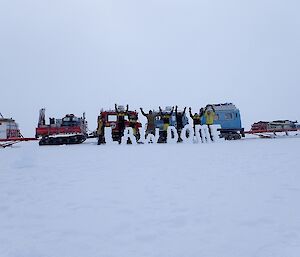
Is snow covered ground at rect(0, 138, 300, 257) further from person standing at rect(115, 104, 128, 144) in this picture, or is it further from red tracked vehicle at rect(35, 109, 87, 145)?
red tracked vehicle at rect(35, 109, 87, 145)

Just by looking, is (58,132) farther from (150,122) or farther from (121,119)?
(150,122)

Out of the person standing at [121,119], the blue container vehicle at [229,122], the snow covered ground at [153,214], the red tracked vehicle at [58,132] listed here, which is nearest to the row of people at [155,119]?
the person standing at [121,119]

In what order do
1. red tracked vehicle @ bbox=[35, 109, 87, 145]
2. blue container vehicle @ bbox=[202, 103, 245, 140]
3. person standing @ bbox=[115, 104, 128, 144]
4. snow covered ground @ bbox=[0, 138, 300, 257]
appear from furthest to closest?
blue container vehicle @ bbox=[202, 103, 245, 140]
red tracked vehicle @ bbox=[35, 109, 87, 145]
person standing @ bbox=[115, 104, 128, 144]
snow covered ground @ bbox=[0, 138, 300, 257]

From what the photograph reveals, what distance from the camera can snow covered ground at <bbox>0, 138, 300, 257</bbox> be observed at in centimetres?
302

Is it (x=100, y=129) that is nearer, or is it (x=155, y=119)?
(x=100, y=129)

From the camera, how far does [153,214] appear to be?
12.9ft

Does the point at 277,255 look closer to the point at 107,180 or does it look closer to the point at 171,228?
the point at 171,228

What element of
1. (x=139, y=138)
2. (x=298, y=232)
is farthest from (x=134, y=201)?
(x=139, y=138)

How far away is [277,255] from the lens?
2.79 metres

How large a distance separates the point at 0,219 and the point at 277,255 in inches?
125

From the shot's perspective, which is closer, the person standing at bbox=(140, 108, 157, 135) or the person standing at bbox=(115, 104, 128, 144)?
the person standing at bbox=(140, 108, 157, 135)

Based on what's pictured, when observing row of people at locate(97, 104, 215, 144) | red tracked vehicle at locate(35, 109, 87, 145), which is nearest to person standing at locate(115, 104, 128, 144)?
row of people at locate(97, 104, 215, 144)

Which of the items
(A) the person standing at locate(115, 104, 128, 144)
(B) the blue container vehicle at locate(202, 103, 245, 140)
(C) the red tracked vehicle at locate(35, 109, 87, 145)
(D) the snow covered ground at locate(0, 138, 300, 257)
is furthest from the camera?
(B) the blue container vehicle at locate(202, 103, 245, 140)

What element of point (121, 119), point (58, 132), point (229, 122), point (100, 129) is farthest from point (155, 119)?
point (58, 132)
